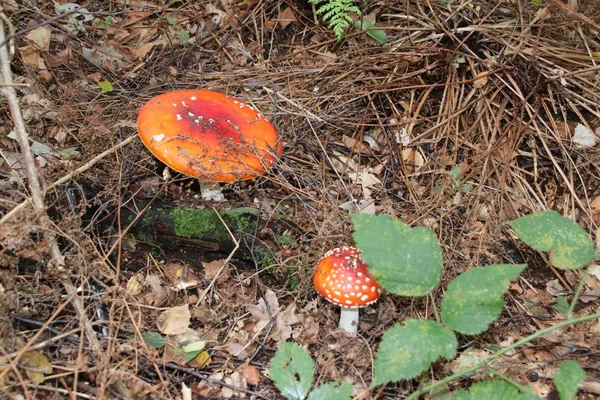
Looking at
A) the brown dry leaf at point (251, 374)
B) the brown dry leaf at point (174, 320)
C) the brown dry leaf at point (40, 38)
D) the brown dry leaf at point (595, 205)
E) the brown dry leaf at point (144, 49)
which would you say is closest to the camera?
the brown dry leaf at point (251, 374)

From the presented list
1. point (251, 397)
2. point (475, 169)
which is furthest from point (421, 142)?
point (251, 397)

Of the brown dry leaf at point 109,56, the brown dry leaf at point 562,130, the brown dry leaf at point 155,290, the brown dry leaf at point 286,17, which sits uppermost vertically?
the brown dry leaf at point 286,17

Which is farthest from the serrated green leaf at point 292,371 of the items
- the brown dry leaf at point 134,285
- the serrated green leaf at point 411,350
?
the brown dry leaf at point 134,285

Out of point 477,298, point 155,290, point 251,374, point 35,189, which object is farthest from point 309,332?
point 35,189

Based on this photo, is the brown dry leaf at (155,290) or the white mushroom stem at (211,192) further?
the white mushroom stem at (211,192)

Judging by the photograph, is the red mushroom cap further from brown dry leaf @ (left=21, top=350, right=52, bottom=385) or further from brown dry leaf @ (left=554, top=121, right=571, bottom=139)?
brown dry leaf @ (left=554, top=121, right=571, bottom=139)

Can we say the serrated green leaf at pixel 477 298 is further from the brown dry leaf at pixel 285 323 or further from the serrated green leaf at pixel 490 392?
the brown dry leaf at pixel 285 323

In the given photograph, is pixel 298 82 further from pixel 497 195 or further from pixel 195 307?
pixel 195 307
